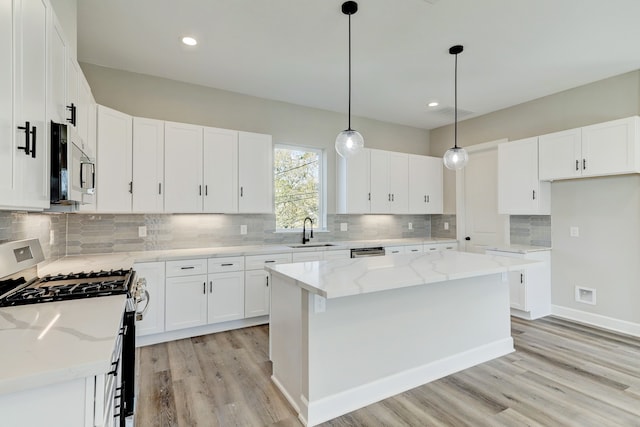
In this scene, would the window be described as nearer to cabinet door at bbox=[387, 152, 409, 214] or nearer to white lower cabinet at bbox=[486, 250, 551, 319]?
cabinet door at bbox=[387, 152, 409, 214]

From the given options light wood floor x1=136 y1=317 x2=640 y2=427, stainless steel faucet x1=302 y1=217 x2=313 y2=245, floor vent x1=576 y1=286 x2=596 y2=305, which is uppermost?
stainless steel faucet x1=302 y1=217 x2=313 y2=245

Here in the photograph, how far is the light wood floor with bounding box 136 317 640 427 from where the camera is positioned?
6.90 feet

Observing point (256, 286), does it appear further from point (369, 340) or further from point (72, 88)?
point (72, 88)

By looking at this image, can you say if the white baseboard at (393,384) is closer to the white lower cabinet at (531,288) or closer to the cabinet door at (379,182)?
the white lower cabinet at (531,288)

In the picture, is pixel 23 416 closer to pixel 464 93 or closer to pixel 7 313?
pixel 7 313

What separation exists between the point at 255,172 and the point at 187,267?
4.46ft

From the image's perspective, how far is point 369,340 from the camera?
2.32 m

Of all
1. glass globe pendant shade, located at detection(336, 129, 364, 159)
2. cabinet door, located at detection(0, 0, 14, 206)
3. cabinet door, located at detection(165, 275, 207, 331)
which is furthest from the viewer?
cabinet door, located at detection(165, 275, 207, 331)

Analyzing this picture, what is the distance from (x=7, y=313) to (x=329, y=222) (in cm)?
385

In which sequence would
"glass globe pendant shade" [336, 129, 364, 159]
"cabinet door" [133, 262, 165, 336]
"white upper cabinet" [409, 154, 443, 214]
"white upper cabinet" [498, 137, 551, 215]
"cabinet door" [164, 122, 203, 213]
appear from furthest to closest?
"white upper cabinet" [409, 154, 443, 214], "white upper cabinet" [498, 137, 551, 215], "cabinet door" [164, 122, 203, 213], "cabinet door" [133, 262, 165, 336], "glass globe pendant shade" [336, 129, 364, 159]

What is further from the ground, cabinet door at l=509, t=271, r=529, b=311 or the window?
the window

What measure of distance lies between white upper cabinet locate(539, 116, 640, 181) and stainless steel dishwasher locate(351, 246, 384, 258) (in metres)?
2.23

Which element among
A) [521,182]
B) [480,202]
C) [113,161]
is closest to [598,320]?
[521,182]

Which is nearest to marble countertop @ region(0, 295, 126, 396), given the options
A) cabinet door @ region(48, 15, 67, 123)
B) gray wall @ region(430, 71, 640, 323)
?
cabinet door @ region(48, 15, 67, 123)
